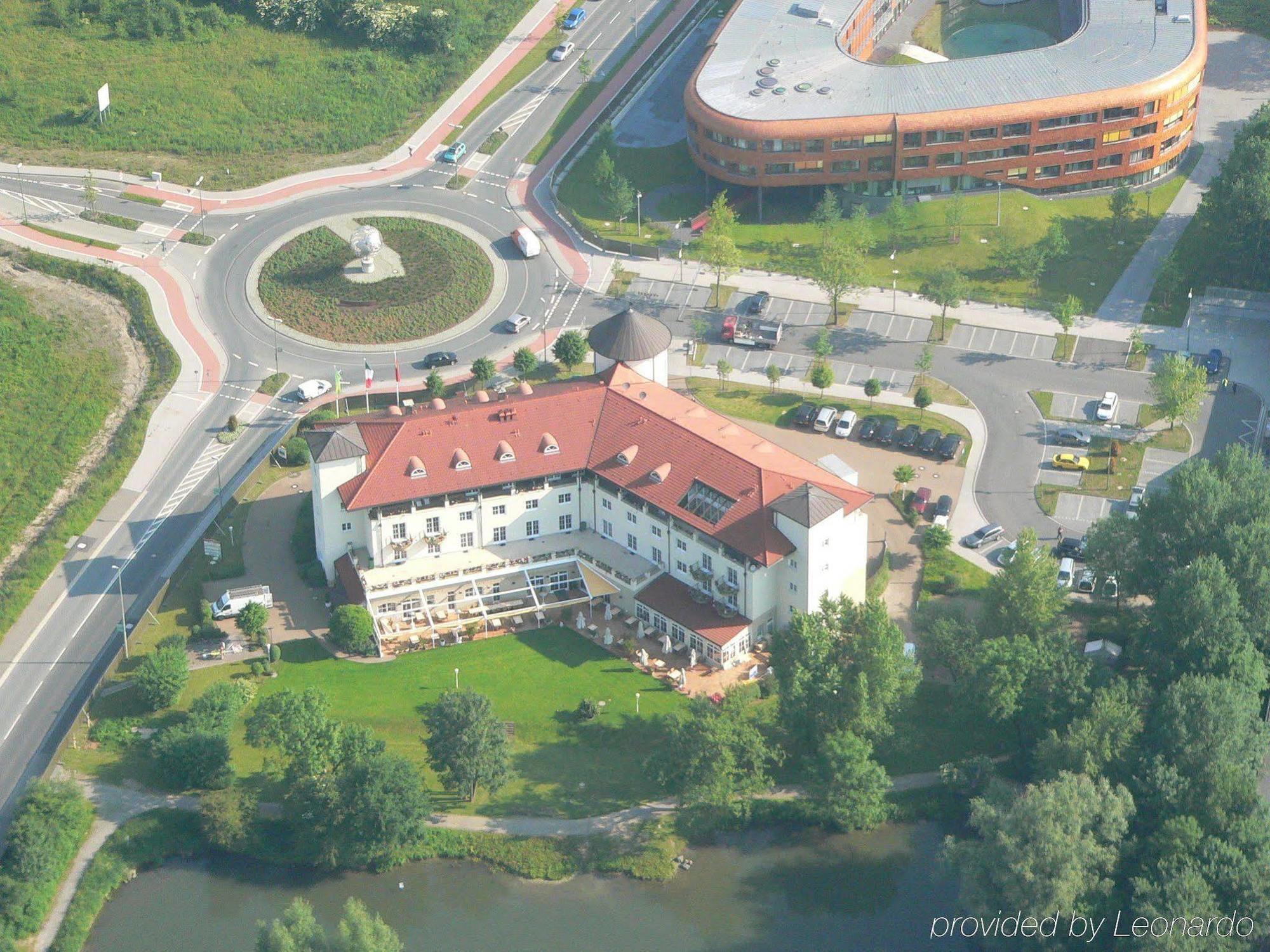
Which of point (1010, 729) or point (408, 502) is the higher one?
point (408, 502)

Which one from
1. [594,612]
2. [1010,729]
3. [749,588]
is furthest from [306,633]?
[1010,729]

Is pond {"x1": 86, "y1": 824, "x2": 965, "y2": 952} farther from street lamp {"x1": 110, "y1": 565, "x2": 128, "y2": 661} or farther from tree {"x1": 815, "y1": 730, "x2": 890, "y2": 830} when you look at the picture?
street lamp {"x1": 110, "y1": 565, "x2": 128, "y2": 661}

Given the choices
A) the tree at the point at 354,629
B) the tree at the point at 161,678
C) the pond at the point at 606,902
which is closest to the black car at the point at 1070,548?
the pond at the point at 606,902

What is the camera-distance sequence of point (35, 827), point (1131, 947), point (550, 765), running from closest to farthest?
point (1131, 947) < point (35, 827) < point (550, 765)

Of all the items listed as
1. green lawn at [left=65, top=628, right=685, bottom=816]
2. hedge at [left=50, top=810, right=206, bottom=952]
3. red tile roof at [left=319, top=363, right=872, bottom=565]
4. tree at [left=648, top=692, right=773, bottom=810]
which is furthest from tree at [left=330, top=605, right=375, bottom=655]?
tree at [left=648, top=692, right=773, bottom=810]

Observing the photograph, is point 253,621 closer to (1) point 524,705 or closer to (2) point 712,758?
(1) point 524,705

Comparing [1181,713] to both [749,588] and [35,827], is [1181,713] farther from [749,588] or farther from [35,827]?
[35,827]
